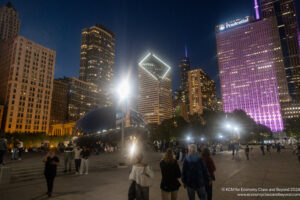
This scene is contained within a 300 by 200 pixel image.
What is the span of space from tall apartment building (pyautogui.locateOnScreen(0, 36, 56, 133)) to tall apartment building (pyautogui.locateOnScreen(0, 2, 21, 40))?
7545 centimetres

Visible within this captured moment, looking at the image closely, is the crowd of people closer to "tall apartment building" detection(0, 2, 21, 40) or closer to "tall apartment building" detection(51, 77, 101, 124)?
"tall apartment building" detection(51, 77, 101, 124)

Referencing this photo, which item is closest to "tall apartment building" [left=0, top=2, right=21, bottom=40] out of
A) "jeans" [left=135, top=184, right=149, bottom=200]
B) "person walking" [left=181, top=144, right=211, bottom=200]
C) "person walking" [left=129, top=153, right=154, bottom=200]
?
"person walking" [left=129, top=153, right=154, bottom=200]

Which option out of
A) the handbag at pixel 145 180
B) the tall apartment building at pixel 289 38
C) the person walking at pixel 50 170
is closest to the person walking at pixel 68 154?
the person walking at pixel 50 170

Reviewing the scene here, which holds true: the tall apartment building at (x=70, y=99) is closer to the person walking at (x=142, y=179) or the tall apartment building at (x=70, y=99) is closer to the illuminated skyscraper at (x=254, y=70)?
the illuminated skyscraper at (x=254, y=70)

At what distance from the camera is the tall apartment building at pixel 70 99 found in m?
164

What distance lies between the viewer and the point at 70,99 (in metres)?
176

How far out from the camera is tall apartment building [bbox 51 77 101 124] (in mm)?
164500

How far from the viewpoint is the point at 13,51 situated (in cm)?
12406

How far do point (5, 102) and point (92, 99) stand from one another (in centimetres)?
8251

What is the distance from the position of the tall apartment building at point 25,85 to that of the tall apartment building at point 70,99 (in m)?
28.4

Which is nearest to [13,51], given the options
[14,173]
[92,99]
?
[92,99]

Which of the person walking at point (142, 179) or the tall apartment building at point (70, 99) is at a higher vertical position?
the tall apartment building at point (70, 99)

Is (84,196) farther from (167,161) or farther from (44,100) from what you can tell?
(44,100)

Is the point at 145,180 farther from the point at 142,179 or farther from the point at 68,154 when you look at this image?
the point at 68,154
